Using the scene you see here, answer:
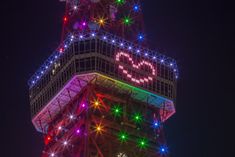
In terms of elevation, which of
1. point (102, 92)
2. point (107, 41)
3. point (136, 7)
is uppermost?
point (136, 7)

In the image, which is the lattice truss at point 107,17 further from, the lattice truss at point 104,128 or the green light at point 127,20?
the lattice truss at point 104,128

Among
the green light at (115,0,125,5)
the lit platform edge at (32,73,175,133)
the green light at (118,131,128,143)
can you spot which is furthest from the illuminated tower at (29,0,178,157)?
the green light at (115,0,125,5)

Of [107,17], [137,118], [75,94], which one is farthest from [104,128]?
[107,17]

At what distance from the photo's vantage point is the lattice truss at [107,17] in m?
99.5

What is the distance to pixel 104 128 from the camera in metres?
89.0

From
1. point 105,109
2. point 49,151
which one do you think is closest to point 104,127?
point 105,109

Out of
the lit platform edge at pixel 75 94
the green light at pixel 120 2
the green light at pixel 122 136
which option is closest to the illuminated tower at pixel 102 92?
the lit platform edge at pixel 75 94

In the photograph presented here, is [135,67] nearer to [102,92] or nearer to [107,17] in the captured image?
[102,92]

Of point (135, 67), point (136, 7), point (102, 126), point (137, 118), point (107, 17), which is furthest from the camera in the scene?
point (136, 7)

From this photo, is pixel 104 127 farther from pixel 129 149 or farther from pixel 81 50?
pixel 81 50

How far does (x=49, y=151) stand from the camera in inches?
3711

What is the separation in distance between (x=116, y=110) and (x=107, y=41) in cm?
905

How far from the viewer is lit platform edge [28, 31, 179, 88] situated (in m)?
92.4

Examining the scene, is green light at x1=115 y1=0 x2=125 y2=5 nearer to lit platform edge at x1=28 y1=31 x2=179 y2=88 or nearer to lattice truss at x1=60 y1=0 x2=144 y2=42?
lattice truss at x1=60 y1=0 x2=144 y2=42
